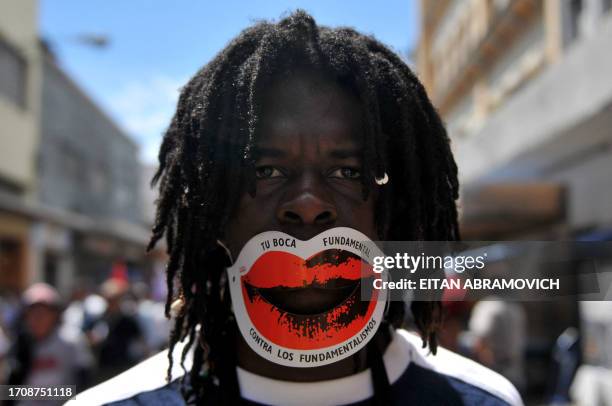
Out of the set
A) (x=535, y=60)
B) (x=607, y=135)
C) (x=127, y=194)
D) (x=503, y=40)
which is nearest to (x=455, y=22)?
(x=503, y=40)

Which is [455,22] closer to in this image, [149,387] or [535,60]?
[535,60]

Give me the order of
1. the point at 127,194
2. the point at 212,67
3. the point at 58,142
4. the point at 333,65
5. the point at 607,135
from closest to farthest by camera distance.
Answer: the point at 333,65 → the point at 212,67 → the point at 607,135 → the point at 58,142 → the point at 127,194

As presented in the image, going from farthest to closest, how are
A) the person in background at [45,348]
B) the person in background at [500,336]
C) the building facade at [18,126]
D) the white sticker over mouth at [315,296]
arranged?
the building facade at [18,126] → the person in background at [500,336] → the person in background at [45,348] → the white sticker over mouth at [315,296]

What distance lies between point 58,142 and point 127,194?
6.06 meters

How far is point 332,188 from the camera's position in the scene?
144cm

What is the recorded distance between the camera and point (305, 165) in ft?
4.71

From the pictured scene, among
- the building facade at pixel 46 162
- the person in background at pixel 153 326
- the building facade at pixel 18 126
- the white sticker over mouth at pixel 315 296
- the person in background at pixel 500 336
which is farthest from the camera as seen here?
the building facade at pixel 46 162

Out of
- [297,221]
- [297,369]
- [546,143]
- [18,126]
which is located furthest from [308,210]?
[18,126]

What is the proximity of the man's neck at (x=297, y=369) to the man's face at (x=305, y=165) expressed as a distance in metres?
0.23

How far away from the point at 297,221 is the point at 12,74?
14.5m

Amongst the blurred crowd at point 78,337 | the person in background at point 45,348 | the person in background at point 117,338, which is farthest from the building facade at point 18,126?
the person in background at point 45,348

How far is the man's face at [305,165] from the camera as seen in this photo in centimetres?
139

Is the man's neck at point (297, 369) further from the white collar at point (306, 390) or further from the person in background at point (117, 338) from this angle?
the person in background at point (117, 338)

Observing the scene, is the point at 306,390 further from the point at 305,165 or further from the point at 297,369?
the point at 305,165
